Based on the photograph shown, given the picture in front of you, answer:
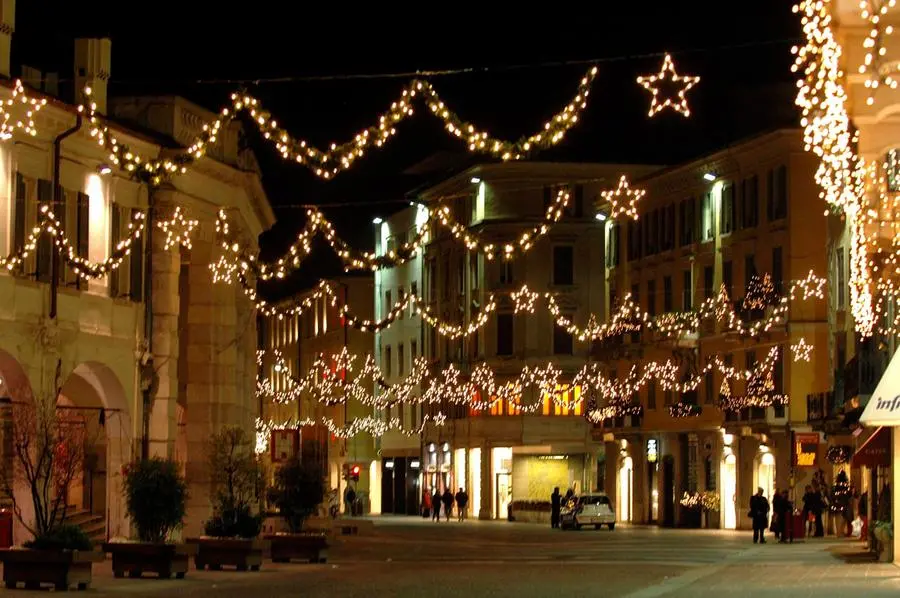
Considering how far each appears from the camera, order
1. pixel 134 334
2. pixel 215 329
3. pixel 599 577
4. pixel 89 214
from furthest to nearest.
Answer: pixel 215 329
pixel 134 334
pixel 89 214
pixel 599 577

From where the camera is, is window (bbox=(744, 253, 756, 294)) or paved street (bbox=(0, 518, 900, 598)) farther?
window (bbox=(744, 253, 756, 294))

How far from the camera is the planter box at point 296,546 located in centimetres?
3766

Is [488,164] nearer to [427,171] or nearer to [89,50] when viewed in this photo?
[427,171]

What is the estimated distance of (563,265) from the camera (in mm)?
86500

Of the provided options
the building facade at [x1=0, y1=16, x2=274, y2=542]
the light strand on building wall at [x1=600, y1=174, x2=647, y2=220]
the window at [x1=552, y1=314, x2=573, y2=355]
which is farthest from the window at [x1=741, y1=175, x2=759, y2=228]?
the building facade at [x1=0, y1=16, x2=274, y2=542]

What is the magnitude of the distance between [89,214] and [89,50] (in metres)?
4.23

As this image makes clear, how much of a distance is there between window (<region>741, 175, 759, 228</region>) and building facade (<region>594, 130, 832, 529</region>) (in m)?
0.07

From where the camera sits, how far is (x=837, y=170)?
3100cm

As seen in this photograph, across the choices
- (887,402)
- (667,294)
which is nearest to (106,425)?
(887,402)

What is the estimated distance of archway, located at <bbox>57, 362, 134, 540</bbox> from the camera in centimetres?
4162

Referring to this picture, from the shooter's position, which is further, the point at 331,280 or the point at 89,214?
the point at 331,280

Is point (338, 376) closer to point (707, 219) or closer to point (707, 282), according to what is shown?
point (707, 282)

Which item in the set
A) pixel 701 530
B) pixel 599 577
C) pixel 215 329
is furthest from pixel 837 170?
pixel 701 530

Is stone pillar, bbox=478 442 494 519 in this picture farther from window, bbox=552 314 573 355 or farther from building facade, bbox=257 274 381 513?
building facade, bbox=257 274 381 513
